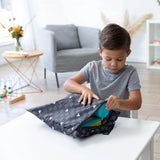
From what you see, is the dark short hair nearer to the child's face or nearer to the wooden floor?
the child's face

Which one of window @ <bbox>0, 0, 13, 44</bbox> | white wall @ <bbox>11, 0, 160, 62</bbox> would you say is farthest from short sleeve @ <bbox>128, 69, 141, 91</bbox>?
window @ <bbox>0, 0, 13, 44</bbox>

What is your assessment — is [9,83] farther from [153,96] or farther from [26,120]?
[26,120]

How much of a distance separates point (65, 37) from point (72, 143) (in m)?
3.50

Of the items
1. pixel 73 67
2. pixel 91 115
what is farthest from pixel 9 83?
pixel 91 115

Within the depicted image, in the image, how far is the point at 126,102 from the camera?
1313mm

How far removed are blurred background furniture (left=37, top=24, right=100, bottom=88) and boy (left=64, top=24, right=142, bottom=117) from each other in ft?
8.05

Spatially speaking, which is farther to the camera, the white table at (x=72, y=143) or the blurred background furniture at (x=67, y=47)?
the blurred background furniture at (x=67, y=47)

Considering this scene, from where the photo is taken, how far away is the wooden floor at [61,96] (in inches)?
119

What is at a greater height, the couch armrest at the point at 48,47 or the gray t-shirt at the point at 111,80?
the gray t-shirt at the point at 111,80

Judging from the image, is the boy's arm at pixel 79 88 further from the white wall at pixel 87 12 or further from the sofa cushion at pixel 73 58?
the white wall at pixel 87 12

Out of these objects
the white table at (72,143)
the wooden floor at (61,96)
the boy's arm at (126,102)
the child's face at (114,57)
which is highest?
the child's face at (114,57)

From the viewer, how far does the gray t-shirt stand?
1.48m

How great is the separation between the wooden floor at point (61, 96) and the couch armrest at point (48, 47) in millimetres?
304

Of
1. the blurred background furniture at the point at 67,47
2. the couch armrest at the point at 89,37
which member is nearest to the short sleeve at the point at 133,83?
the blurred background furniture at the point at 67,47
